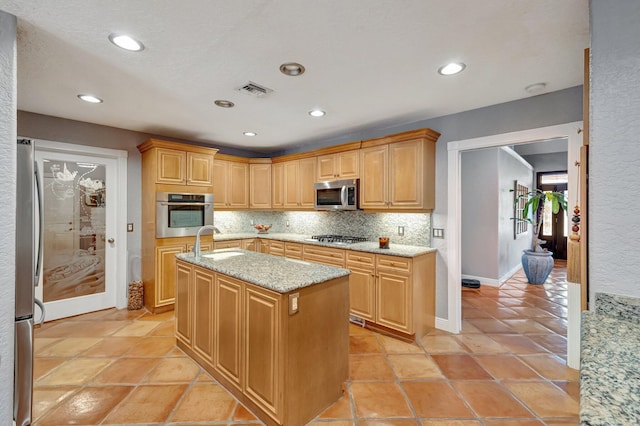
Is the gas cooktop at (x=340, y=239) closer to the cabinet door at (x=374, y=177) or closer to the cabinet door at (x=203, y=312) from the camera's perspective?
the cabinet door at (x=374, y=177)

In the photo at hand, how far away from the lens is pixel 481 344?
118 inches

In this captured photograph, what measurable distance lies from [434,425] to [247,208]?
4.16 metres

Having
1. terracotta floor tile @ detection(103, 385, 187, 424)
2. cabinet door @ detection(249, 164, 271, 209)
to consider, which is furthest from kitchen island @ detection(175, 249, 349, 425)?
cabinet door @ detection(249, 164, 271, 209)

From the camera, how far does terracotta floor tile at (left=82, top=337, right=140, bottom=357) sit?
109 inches

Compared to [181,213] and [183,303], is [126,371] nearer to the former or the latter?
[183,303]

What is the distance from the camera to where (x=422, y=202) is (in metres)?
3.30

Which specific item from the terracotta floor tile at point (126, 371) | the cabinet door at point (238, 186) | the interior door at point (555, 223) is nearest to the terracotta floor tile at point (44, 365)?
the terracotta floor tile at point (126, 371)

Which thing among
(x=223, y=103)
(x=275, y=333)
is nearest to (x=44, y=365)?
(x=275, y=333)

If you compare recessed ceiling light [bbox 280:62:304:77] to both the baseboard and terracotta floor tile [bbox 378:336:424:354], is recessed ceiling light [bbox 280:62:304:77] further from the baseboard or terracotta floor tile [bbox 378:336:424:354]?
the baseboard

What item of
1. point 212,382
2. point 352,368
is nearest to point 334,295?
point 352,368

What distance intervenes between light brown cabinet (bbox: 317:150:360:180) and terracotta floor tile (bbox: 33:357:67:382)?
11.5ft

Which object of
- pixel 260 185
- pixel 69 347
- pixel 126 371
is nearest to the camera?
pixel 126 371

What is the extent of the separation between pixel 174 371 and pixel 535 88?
158 inches

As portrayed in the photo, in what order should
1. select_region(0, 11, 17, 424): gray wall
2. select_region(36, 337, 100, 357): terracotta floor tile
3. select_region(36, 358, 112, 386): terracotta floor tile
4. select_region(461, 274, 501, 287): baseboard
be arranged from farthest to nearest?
1. select_region(461, 274, 501, 287): baseboard
2. select_region(36, 337, 100, 357): terracotta floor tile
3. select_region(36, 358, 112, 386): terracotta floor tile
4. select_region(0, 11, 17, 424): gray wall
